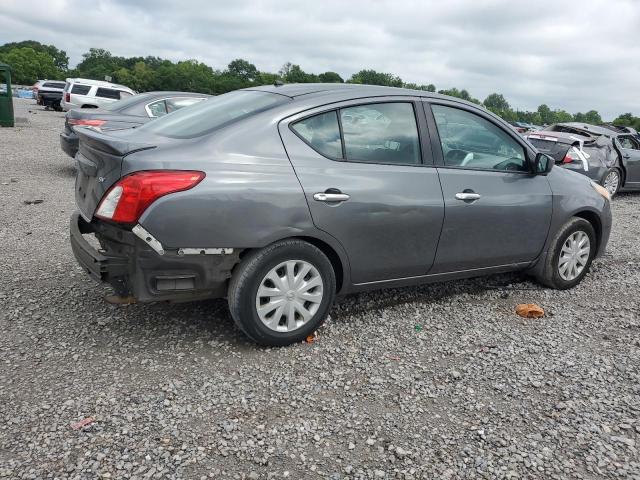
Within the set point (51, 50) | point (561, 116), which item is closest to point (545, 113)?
point (561, 116)

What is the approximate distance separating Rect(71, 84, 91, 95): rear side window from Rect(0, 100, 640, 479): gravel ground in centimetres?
1952

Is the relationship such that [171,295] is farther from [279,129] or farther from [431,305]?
[431,305]

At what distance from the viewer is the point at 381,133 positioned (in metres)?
3.95

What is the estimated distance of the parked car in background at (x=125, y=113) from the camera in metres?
8.42

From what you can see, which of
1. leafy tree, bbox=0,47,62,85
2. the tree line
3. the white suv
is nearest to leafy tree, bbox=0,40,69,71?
the tree line

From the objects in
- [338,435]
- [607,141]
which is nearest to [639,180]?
[607,141]

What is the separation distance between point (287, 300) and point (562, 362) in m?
1.88

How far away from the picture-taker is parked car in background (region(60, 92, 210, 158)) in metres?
8.42

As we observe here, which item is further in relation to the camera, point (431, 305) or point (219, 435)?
point (431, 305)

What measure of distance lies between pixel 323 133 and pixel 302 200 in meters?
0.54

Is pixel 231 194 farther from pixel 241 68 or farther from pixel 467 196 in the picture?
pixel 241 68

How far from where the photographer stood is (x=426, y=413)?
120 inches

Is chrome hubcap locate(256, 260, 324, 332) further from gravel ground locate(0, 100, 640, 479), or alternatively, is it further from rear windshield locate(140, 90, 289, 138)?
rear windshield locate(140, 90, 289, 138)

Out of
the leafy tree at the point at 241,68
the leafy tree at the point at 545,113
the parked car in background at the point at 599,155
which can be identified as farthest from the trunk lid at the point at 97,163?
the leafy tree at the point at 545,113
